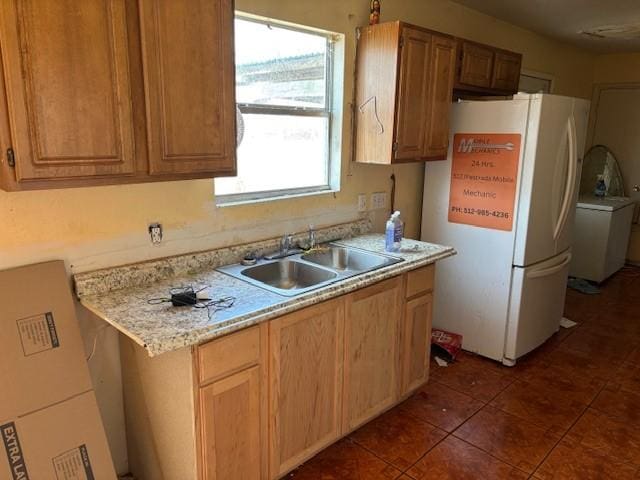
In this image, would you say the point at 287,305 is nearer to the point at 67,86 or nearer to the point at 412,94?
the point at 67,86

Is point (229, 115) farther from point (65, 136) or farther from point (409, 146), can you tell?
point (409, 146)

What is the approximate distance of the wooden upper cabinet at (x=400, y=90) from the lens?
2.69 metres

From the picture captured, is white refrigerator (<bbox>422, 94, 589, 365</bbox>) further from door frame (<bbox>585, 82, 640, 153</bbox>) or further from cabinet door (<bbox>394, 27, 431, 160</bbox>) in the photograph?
door frame (<bbox>585, 82, 640, 153</bbox>)

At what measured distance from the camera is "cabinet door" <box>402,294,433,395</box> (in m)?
2.69

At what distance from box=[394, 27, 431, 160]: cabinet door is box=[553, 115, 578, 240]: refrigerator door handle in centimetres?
111

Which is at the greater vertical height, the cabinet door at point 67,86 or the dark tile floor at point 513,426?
the cabinet door at point 67,86

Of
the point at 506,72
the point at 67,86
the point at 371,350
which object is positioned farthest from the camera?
the point at 506,72

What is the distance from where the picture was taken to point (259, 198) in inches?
102

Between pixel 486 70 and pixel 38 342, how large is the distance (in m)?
3.12

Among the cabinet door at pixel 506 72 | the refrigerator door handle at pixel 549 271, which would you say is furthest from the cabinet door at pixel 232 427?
the cabinet door at pixel 506 72

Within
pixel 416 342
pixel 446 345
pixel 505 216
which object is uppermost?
pixel 505 216

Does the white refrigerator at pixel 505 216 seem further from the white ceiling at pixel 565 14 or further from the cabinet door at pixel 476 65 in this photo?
the white ceiling at pixel 565 14

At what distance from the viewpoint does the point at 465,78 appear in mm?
3223

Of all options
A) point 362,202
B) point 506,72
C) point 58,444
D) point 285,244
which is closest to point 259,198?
point 285,244
